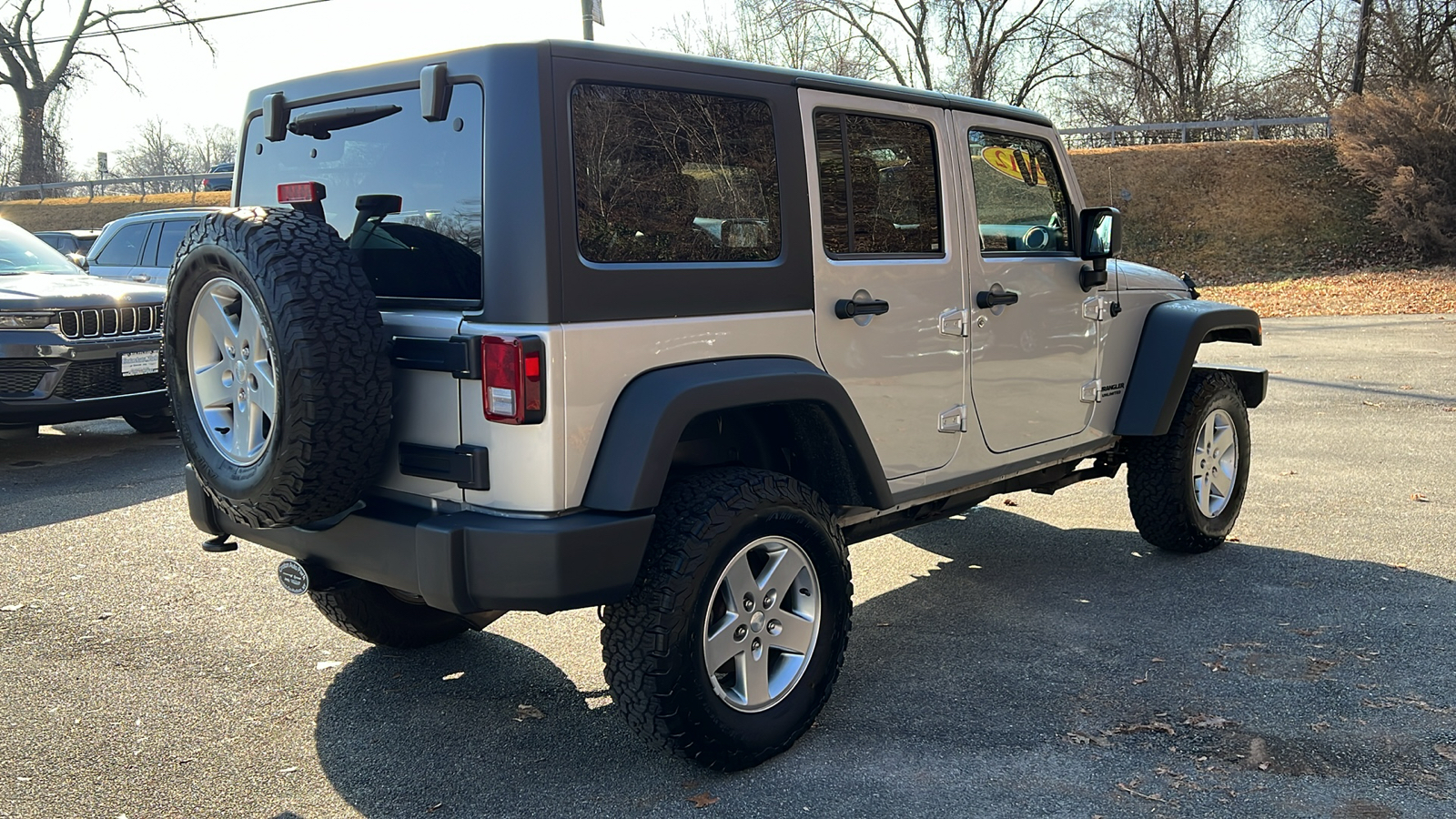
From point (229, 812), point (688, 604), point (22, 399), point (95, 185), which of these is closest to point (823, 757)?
point (688, 604)

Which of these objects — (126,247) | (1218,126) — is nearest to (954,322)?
(126,247)

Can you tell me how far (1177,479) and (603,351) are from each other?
3345 millimetres

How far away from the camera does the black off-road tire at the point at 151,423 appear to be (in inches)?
355

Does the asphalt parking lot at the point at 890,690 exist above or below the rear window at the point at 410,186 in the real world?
below

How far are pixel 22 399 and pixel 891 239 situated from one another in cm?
621

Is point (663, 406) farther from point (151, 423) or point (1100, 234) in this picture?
point (151, 423)

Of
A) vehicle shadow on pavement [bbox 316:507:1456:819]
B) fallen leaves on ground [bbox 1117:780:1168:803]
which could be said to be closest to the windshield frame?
vehicle shadow on pavement [bbox 316:507:1456:819]

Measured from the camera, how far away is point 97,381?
7707 millimetres

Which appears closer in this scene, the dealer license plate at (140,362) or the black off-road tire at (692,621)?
the black off-road tire at (692,621)

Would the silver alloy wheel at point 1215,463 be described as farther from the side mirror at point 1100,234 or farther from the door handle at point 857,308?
the door handle at point 857,308

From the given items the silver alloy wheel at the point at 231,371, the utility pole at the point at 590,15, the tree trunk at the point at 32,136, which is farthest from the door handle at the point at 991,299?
the tree trunk at the point at 32,136

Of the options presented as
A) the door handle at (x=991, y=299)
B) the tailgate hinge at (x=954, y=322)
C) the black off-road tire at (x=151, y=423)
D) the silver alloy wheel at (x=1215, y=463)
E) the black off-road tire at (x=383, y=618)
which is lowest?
the black off-road tire at (x=383, y=618)

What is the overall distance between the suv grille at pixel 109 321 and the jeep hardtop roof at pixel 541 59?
4.52m

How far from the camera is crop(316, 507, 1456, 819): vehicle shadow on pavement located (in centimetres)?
319
